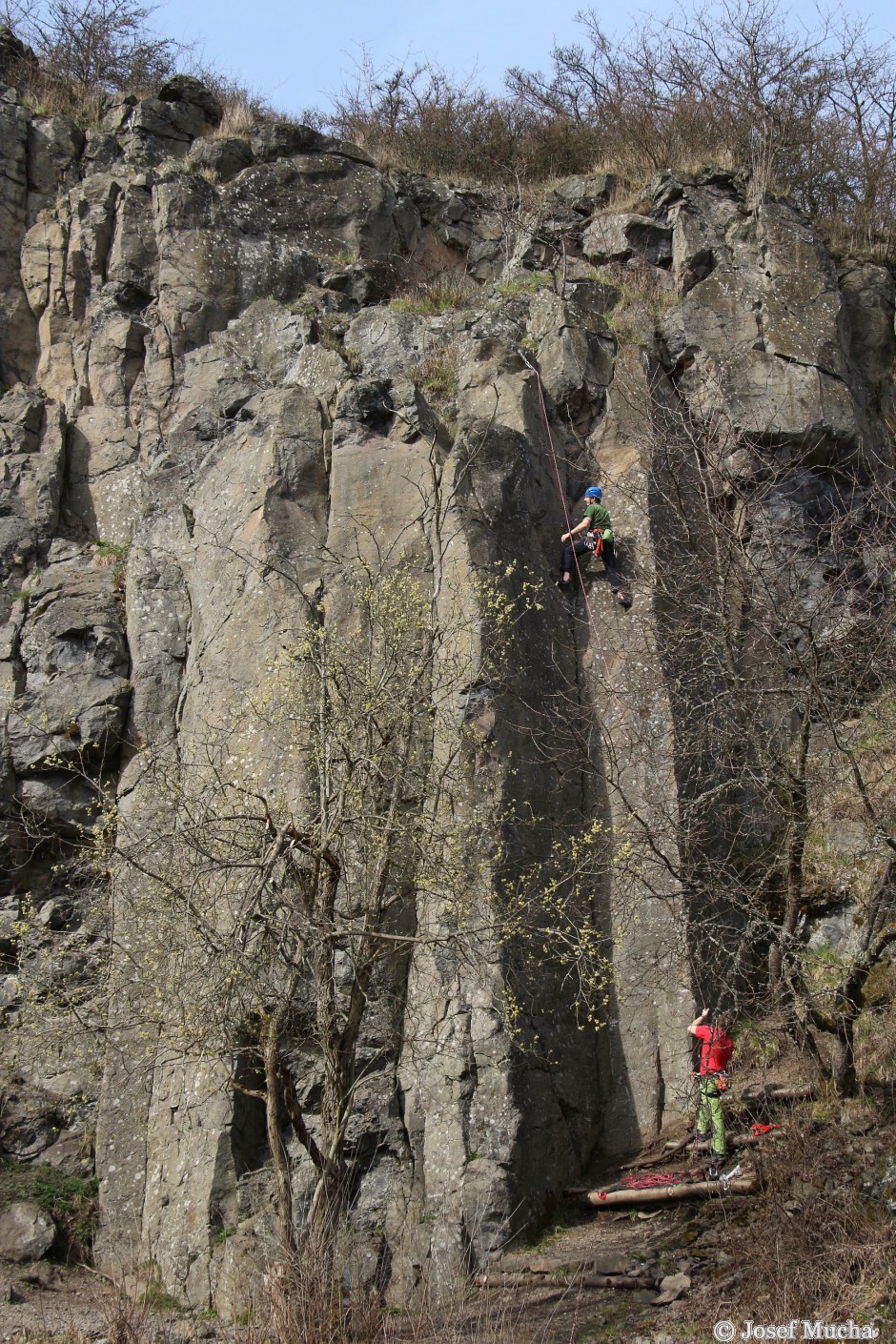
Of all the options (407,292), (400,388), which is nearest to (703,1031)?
(400,388)

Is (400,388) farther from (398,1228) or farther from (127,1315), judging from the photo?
(127,1315)

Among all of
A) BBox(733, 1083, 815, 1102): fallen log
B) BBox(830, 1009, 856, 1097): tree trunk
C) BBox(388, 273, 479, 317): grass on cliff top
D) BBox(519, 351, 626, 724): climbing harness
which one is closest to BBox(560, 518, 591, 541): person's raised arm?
BBox(519, 351, 626, 724): climbing harness

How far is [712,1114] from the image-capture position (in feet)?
33.5

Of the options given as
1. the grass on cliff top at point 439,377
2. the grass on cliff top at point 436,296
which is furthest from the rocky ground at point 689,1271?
the grass on cliff top at point 436,296

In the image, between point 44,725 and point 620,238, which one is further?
point 620,238

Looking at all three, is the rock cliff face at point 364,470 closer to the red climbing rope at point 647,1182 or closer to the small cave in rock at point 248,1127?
the small cave in rock at point 248,1127

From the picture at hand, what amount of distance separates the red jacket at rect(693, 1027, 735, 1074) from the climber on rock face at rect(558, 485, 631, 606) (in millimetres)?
4861

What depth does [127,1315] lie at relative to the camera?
818cm

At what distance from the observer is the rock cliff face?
10898 mm

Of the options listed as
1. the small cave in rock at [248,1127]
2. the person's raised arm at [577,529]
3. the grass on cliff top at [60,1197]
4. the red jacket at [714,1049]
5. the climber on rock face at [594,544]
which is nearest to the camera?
the red jacket at [714,1049]

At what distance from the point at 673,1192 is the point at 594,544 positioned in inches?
269

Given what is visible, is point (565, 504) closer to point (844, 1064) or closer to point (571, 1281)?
point (844, 1064)

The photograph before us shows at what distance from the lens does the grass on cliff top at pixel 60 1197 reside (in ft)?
37.6

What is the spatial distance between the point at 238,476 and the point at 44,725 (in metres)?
3.62
